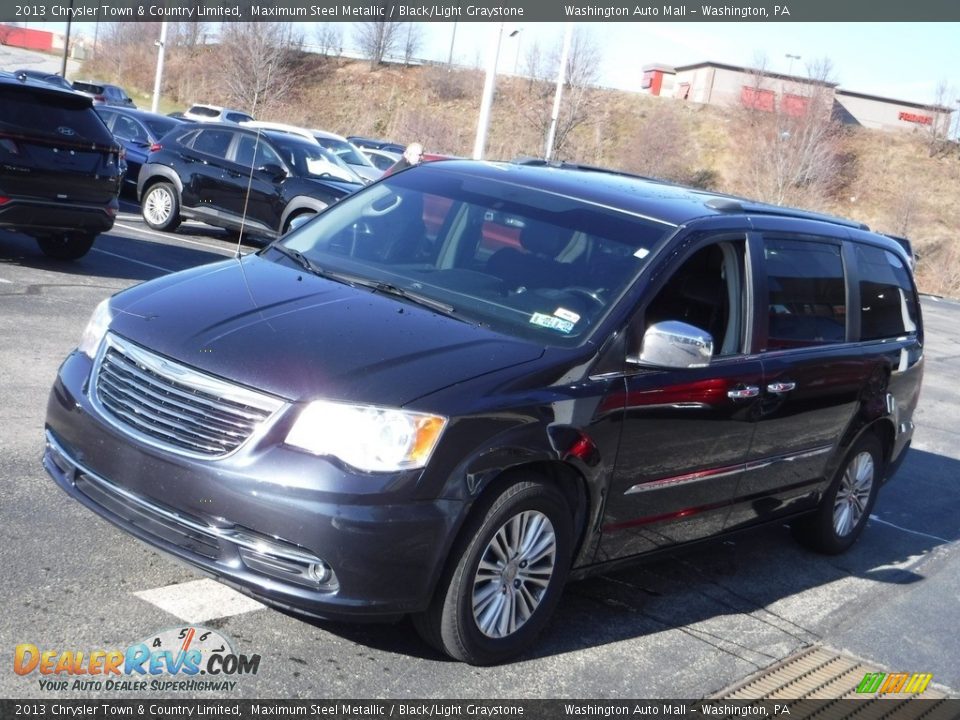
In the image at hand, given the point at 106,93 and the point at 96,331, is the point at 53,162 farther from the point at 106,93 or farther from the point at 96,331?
the point at 106,93

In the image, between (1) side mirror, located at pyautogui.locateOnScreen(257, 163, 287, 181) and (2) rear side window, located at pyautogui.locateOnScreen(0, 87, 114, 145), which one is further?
(1) side mirror, located at pyautogui.locateOnScreen(257, 163, 287, 181)

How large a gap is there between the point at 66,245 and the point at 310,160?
5.61 meters

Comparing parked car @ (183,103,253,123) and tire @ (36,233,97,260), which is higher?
parked car @ (183,103,253,123)

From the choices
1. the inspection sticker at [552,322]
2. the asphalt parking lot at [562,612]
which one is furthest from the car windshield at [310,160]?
the inspection sticker at [552,322]

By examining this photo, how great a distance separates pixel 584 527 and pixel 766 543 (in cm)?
269

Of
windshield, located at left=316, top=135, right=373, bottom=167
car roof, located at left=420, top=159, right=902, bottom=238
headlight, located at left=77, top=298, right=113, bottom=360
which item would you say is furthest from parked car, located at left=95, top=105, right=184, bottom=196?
headlight, located at left=77, top=298, right=113, bottom=360

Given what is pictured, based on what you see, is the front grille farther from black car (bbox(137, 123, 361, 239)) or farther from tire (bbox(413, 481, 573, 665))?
black car (bbox(137, 123, 361, 239))

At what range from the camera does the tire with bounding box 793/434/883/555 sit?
674cm

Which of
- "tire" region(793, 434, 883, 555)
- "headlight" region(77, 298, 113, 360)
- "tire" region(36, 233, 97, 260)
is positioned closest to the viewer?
"headlight" region(77, 298, 113, 360)

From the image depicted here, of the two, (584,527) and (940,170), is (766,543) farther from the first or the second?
(940,170)

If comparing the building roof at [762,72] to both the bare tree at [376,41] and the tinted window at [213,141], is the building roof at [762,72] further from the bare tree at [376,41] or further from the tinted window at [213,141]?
the tinted window at [213,141]

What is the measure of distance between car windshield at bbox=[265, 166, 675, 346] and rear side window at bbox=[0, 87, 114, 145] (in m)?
6.42

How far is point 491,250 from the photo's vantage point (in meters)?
5.36

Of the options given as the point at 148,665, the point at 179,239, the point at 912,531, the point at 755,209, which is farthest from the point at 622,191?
the point at 179,239
